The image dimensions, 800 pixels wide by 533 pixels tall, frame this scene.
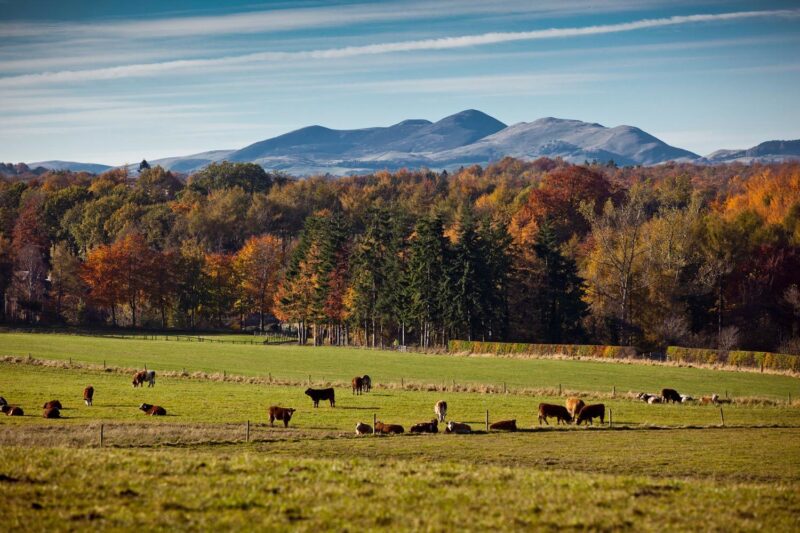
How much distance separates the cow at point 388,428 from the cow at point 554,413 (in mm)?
7590

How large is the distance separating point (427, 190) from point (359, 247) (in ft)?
266

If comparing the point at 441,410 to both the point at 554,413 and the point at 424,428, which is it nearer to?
the point at 424,428

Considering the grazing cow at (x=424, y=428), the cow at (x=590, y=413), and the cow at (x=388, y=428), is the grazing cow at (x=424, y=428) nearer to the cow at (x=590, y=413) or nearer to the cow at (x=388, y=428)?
the cow at (x=388, y=428)

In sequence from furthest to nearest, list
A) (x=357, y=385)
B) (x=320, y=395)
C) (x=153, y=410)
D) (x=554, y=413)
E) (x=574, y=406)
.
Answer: (x=357, y=385), (x=320, y=395), (x=574, y=406), (x=554, y=413), (x=153, y=410)

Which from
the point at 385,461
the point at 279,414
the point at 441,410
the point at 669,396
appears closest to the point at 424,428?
the point at 441,410

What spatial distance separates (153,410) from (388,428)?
11.5 m

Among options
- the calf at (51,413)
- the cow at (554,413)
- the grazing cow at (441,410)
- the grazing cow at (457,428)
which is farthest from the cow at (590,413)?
the calf at (51,413)

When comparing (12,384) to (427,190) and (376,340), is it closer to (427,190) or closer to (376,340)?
(376,340)

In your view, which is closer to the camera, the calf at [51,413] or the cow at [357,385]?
the calf at [51,413]

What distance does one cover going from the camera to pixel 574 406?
42719 mm

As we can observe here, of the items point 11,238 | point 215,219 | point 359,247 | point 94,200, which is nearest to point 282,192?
point 215,219

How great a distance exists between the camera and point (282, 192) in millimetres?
163875

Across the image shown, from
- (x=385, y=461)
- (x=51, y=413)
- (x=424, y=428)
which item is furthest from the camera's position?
(x=51, y=413)

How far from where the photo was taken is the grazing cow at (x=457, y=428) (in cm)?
3572
